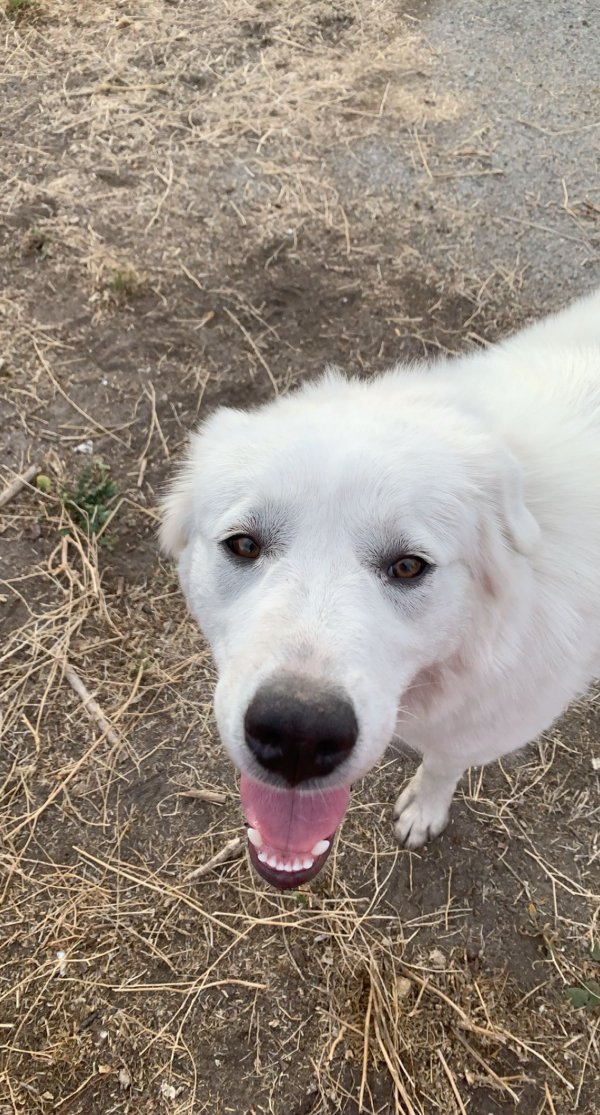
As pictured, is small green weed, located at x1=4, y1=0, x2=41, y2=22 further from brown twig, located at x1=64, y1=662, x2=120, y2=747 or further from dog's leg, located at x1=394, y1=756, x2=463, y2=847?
dog's leg, located at x1=394, y1=756, x2=463, y2=847

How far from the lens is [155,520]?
348 cm

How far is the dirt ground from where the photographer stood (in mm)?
2492

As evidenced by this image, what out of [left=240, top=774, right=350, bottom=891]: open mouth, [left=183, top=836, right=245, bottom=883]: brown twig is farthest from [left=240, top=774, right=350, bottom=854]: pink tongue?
[left=183, top=836, right=245, bottom=883]: brown twig

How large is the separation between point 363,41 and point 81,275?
2.89m

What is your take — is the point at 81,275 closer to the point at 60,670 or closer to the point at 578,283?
the point at 60,670

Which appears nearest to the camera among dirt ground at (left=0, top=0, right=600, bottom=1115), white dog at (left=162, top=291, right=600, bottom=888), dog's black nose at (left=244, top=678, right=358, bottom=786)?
dog's black nose at (left=244, top=678, right=358, bottom=786)

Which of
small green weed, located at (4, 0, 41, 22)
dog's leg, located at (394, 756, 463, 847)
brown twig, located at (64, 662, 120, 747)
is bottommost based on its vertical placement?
dog's leg, located at (394, 756, 463, 847)

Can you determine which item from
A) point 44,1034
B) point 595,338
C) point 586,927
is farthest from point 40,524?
point 586,927

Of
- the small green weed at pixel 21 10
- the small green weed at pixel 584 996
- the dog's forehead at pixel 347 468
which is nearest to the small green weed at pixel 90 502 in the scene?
the dog's forehead at pixel 347 468

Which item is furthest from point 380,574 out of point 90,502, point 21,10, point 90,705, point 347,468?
point 21,10

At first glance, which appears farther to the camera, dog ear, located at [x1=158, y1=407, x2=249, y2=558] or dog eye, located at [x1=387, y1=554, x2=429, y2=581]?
dog ear, located at [x1=158, y1=407, x2=249, y2=558]

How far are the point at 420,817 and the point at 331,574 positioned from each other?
1.60 meters

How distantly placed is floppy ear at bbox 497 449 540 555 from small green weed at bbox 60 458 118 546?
84.1 inches

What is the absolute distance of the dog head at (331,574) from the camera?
4.78 feet
